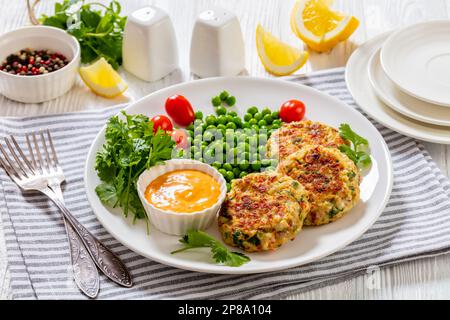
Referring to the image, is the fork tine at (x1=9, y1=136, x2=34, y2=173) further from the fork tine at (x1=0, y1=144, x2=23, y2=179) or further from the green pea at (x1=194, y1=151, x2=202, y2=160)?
the green pea at (x1=194, y1=151, x2=202, y2=160)

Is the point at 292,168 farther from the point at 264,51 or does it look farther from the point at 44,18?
the point at 44,18

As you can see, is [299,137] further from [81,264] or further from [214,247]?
[81,264]

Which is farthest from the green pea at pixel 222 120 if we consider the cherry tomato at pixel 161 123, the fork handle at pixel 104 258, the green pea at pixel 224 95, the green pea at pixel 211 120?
the fork handle at pixel 104 258

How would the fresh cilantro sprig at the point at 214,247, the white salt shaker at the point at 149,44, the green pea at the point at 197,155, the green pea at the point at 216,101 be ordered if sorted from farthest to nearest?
the white salt shaker at the point at 149,44 < the green pea at the point at 216,101 < the green pea at the point at 197,155 < the fresh cilantro sprig at the point at 214,247

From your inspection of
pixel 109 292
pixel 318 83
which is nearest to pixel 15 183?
pixel 109 292

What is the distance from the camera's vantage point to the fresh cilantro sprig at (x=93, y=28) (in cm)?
634

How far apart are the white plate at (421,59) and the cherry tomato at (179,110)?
5.65 ft

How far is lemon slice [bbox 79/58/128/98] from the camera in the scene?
19.8 ft

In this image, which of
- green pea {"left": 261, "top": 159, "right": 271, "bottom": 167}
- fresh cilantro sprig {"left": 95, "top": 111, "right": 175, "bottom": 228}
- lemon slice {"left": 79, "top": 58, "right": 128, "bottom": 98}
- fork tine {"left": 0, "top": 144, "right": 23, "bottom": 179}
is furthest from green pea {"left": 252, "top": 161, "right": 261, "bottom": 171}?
fork tine {"left": 0, "top": 144, "right": 23, "bottom": 179}

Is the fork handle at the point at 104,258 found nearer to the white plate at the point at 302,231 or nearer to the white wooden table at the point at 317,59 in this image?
the white plate at the point at 302,231

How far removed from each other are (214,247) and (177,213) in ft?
1.13

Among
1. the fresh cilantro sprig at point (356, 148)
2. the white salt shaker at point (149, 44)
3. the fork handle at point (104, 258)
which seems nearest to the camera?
the fork handle at point (104, 258)

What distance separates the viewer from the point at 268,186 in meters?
4.56

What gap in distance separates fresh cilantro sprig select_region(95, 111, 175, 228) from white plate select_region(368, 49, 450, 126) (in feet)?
6.52
